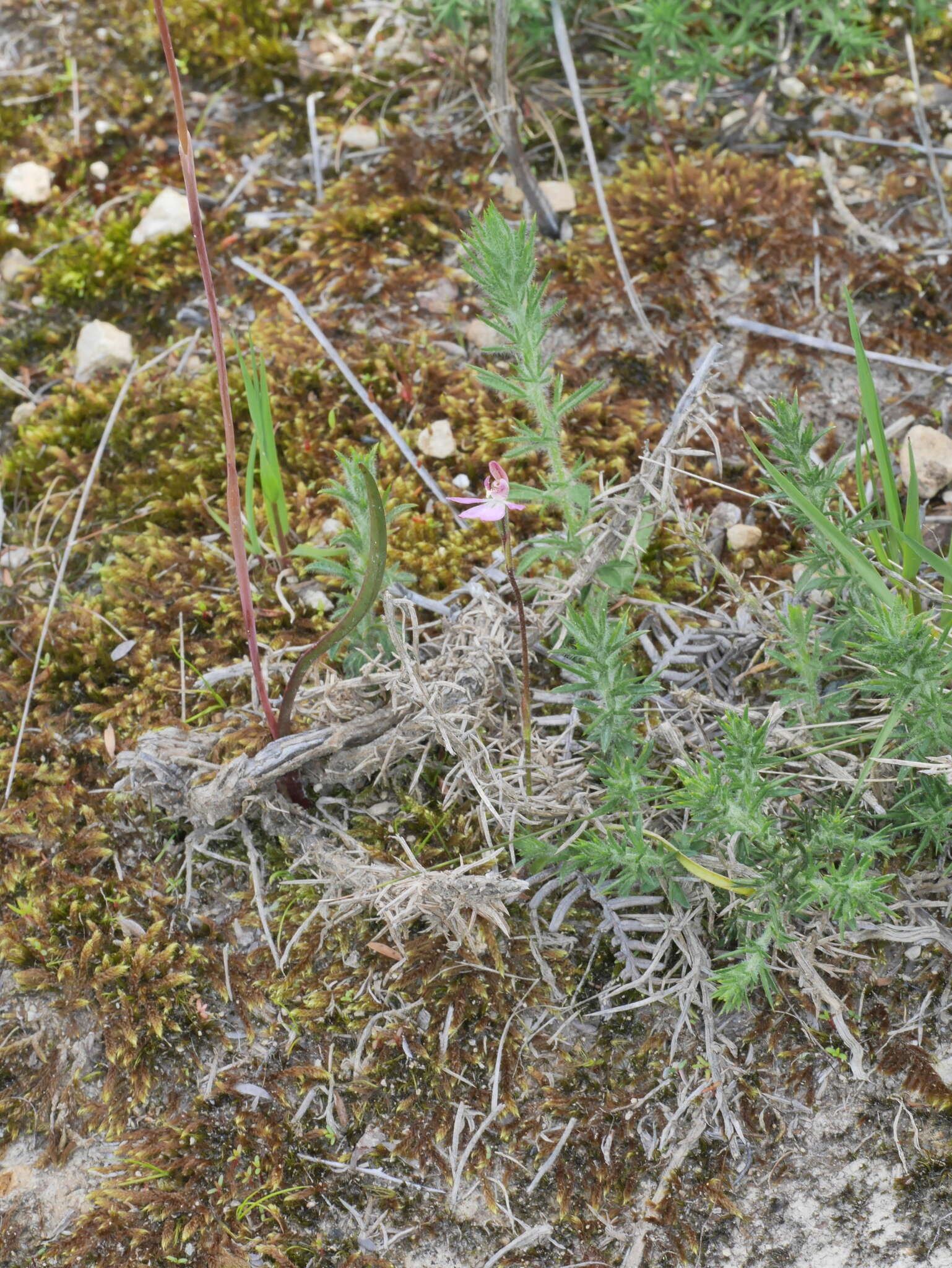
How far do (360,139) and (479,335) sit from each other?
97cm

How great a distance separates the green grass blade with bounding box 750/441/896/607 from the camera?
187cm

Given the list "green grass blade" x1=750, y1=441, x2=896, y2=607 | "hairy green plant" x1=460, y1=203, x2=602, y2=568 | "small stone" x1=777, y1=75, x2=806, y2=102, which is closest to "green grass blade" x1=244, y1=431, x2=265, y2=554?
"hairy green plant" x1=460, y1=203, x2=602, y2=568

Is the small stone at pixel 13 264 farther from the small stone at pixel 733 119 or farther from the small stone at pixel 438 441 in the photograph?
the small stone at pixel 733 119

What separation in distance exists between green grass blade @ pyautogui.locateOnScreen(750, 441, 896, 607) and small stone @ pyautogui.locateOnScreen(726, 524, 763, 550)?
2.06 feet

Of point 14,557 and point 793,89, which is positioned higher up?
point 793,89

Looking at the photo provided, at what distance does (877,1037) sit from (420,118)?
3.13 metres

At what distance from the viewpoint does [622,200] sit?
10.3 feet

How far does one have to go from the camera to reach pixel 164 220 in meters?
3.26

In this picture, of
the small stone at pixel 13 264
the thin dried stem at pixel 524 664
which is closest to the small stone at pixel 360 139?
the small stone at pixel 13 264

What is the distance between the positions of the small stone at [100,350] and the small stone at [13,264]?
417mm

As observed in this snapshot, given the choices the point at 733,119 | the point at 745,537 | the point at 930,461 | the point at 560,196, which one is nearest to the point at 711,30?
the point at 733,119

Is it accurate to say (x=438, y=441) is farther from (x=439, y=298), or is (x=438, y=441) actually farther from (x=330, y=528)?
(x=439, y=298)

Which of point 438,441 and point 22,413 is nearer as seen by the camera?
point 438,441

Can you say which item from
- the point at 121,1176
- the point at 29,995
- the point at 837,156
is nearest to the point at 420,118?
the point at 837,156
